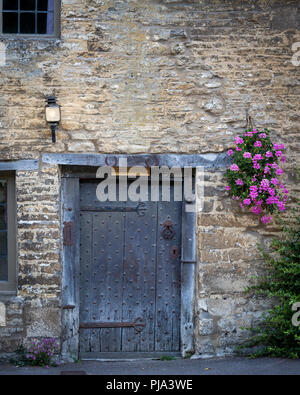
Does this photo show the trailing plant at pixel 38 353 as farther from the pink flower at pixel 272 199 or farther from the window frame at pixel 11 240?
the pink flower at pixel 272 199

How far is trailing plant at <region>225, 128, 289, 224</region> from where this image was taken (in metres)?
4.71

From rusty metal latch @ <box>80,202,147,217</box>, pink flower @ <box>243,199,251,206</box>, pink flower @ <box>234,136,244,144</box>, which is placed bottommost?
rusty metal latch @ <box>80,202,147,217</box>

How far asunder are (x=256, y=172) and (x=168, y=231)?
1108 mm

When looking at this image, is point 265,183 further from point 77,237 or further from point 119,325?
point 119,325

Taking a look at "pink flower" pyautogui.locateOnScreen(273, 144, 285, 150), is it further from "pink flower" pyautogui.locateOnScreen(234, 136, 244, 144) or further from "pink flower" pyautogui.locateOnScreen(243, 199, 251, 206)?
"pink flower" pyautogui.locateOnScreen(243, 199, 251, 206)

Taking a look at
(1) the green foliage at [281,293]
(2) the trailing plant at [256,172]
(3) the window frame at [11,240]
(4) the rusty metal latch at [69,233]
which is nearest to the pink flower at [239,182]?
(2) the trailing plant at [256,172]

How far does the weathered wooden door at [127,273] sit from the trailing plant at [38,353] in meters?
0.37

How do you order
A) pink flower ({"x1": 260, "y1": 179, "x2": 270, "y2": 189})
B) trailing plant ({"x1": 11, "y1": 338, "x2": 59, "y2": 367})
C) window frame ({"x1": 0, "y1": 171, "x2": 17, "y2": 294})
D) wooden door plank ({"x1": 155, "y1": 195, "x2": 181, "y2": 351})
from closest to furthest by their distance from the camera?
1. pink flower ({"x1": 260, "y1": 179, "x2": 270, "y2": 189})
2. trailing plant ({"x1": 11, "y1": 338, "x2": 59, "y2": 367})
3. window frame ({"x1": 0, "y1": 171, "x2": 17, "y2": 294})
4. wooden door plank ({"x1": 155, "y1": 195, "x2": 181, "y2": 351})

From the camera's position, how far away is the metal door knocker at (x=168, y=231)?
5.12 m

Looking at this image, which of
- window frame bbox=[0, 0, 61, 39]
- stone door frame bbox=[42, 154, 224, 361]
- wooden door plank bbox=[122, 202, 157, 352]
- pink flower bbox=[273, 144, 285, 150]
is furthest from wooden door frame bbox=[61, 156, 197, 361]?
window frame bbox=[0, 0, 61, 39]

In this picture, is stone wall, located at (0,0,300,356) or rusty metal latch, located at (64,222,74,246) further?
rusty metal latch, located at (64,222,74,246)

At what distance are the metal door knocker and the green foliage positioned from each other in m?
0.95

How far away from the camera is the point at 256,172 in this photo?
4.73 metres

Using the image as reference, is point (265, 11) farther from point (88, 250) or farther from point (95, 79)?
point (88, 250)
